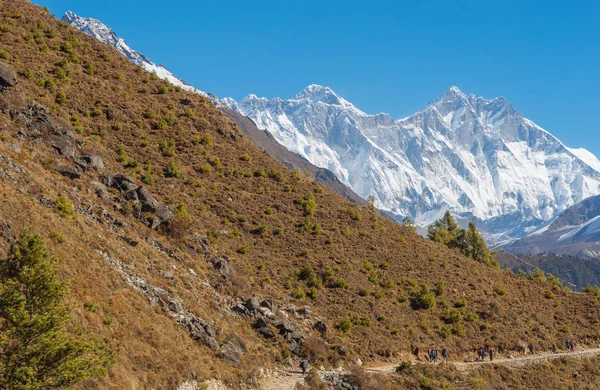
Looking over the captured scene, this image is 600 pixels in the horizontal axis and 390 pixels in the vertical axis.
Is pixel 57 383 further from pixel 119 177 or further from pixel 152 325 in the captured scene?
pixel 119 177

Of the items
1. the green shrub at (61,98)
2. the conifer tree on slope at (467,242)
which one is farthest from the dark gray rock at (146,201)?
the conifer tree on slope at (467,242)

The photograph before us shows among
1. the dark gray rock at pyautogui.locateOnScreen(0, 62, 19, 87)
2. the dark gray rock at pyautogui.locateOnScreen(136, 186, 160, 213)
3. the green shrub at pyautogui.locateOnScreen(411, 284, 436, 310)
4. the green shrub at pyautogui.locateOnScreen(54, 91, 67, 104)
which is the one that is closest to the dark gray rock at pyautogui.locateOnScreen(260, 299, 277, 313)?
the dark gray rock at pyautogui.locateOnScreen(136, 186, 160, 213)

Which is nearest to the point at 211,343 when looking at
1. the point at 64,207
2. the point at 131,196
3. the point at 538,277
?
the point at 64,207

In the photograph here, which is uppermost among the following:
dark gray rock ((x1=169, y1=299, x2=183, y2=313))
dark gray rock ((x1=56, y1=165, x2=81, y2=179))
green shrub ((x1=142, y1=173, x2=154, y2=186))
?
green shrub ((x1=142, y1=173, x2=154, y2=186))

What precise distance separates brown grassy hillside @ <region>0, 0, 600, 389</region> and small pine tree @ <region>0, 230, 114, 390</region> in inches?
223

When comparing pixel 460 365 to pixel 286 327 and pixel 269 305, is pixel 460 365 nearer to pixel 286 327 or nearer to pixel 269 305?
pixel 286 327

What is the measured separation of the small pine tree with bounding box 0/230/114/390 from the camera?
19.1 m

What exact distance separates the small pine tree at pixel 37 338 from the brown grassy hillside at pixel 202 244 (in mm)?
5666

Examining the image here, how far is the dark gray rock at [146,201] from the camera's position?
151 ft

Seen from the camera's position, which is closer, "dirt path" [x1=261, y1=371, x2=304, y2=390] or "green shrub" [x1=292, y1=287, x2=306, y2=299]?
"dirt path" [x1=261, y1=371, x2=304, y2=390]

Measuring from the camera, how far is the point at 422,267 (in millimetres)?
64000

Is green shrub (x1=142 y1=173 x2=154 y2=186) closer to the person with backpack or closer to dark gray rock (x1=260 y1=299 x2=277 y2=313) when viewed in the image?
dark gray rock (x1=260 y1=299 x2=277 y2=313)

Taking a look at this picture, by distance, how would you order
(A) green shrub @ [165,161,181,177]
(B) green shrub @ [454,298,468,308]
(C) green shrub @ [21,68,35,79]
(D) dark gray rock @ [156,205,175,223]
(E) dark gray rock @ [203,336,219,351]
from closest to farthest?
(E) dark gray rock @ [203,336,219,351] < (D) dark gray rock @ [156,205,175,223] < (C) green shrub @ [21,68,35,79] < (A) green shrub @ [165,161,181,177] < (B) green shrub @ [454,298,468,308]

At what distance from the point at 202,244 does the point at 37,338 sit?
1095 inches
